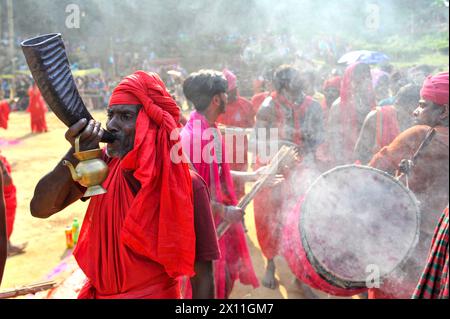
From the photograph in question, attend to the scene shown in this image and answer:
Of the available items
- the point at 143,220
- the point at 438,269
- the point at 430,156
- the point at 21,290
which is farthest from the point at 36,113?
the point at 438,269

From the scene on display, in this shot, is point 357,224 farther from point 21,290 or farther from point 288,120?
point 21,290

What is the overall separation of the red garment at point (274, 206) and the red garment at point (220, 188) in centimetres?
85

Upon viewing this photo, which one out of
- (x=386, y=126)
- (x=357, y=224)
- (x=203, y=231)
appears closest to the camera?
(x=203, y=231)

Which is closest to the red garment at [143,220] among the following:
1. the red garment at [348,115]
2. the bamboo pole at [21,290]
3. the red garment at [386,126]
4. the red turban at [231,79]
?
the bamboo pole at [21,290]

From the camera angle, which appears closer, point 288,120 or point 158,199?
point 158,199

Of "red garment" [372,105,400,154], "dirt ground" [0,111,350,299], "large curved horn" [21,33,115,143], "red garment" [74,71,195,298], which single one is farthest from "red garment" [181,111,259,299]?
"red garment" [372,105,400,154]

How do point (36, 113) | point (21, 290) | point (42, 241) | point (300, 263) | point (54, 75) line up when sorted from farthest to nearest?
point (36, 113) < point (42, 241) < point (300, 263) < point (21, 290) < point (54, 75)

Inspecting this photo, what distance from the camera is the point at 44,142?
39.3 feet

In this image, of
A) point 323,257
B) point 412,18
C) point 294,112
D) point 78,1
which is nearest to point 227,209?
point 323,257

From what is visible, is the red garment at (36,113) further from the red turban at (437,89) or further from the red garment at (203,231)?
the red garment at (203,231)

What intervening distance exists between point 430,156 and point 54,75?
8.30 feet

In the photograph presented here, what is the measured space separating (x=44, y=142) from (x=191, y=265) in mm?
11092

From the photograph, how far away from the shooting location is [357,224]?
2.93 metres
